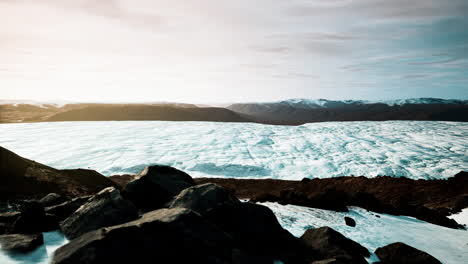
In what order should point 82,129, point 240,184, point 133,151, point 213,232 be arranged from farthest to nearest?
1. point 82,129
2. point 133,151
3. point 240,184
4. point 213,232

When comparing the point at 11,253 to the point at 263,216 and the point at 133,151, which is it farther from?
the point at 133,151

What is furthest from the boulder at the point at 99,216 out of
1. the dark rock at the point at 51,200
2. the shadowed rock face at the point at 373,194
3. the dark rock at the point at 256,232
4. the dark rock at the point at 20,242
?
the shadowed rock face at the point at 373,194

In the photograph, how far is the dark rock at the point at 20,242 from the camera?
402 cm

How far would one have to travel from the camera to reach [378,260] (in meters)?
5.57

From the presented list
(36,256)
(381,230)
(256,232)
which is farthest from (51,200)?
(381,230)

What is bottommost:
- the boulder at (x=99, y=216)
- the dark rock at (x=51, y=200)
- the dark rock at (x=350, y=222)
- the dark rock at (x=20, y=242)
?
the dark rock at (x=350, y=222)

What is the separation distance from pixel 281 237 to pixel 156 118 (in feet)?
326

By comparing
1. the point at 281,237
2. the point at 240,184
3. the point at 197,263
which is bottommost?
the point at 240,184

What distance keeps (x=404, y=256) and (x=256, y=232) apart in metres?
3.21

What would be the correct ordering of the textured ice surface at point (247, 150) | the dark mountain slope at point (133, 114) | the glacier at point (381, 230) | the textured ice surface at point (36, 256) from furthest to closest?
the dark mountain slope at point (133, 114) < the textured ice surface at point (247, 150) < the glacier at point (381, 230) < the textured ice surface at point (36, 256)

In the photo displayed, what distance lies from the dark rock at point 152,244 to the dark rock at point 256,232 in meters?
0.92

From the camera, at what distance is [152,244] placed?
12.1ft

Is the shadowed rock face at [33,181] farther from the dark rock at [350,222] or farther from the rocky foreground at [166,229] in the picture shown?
the dark rock at [350,222]

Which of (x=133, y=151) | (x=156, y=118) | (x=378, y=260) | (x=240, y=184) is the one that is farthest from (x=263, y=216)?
(x=156, y=118)
